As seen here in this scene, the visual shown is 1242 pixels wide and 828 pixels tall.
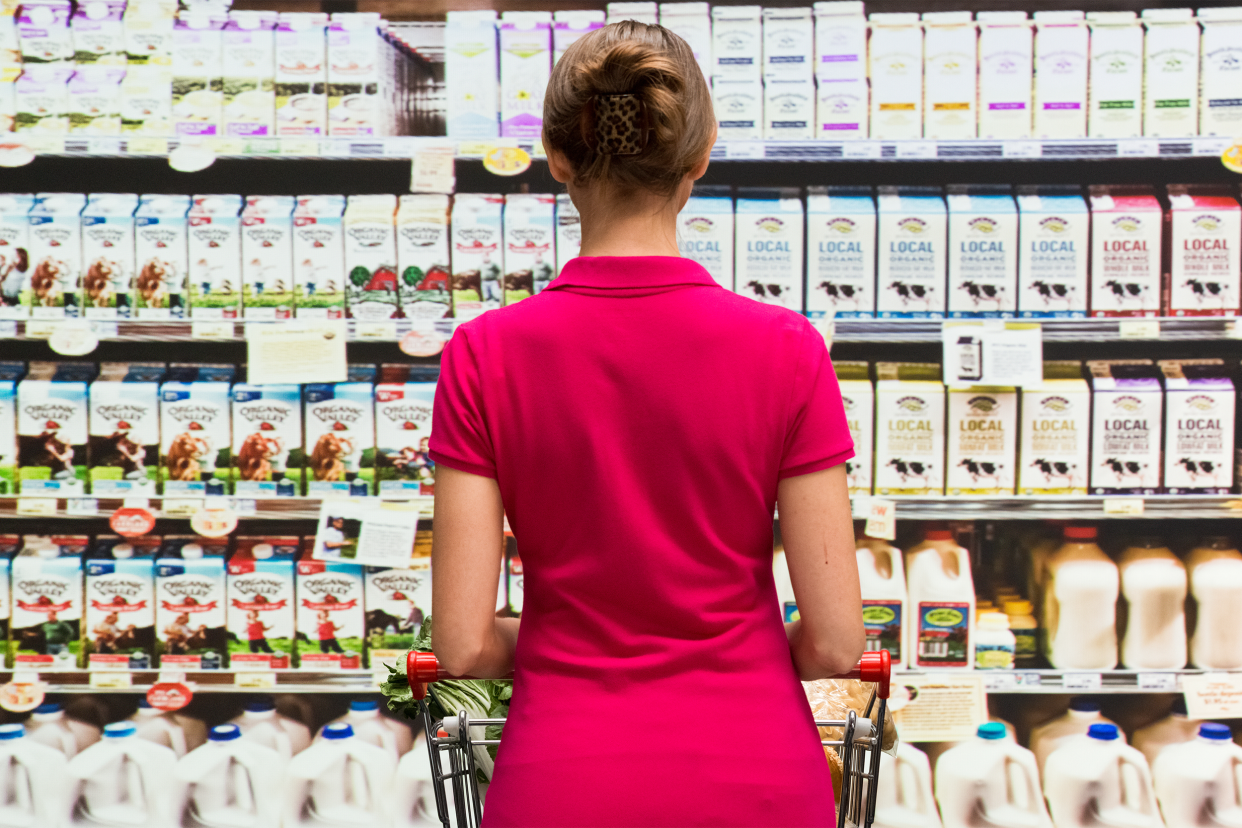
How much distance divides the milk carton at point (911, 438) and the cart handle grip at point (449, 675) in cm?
147

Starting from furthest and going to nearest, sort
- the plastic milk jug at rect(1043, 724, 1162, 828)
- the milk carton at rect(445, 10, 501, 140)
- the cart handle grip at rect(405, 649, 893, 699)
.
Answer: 1. the milk carton at rect(445, 10, 501, 140)
2. the plastic milk jug at rect(1043, 724, 1162, 828)
3. the cart handle grip at rect(405, 649, 893, 699)

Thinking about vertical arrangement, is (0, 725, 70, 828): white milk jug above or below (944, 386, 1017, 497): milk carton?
below

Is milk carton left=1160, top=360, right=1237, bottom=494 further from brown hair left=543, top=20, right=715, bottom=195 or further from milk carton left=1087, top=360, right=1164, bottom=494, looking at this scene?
brown hair left=543, top=20, right=715, bottom=195

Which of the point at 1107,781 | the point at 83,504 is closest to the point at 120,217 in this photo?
the point at 83,504

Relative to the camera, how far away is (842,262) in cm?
251

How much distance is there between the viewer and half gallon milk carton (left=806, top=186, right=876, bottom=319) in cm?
250

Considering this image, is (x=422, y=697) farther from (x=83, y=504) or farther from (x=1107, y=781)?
(x=1107, y=781)

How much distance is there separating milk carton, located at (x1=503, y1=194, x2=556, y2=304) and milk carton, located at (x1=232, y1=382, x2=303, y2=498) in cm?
62

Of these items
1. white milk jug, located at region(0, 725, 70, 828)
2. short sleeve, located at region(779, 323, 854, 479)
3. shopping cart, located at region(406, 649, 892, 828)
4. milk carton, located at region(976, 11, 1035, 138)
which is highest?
milk carton, located at region(976, 11, 1035, 138)

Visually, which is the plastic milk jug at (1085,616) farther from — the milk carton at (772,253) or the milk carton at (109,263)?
the milk carton at (109,263)

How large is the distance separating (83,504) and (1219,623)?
2810mm

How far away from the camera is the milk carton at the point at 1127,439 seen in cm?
251

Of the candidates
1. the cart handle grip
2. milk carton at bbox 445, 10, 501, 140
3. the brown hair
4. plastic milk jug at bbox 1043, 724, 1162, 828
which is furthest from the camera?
milk carton at bbox 445, 10, 501, 140

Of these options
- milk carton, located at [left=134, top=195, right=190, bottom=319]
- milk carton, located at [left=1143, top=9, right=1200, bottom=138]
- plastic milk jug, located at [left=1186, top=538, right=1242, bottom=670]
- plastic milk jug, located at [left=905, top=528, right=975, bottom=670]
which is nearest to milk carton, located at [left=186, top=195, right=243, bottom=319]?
milk carton, located at [left=134, top=195, right=190, bottom=319]
